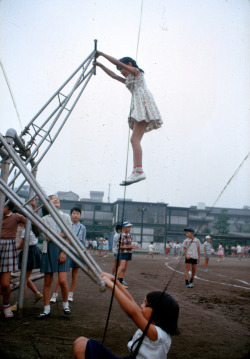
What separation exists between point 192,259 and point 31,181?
6603 mm

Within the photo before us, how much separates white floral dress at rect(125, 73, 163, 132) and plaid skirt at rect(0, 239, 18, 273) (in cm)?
257

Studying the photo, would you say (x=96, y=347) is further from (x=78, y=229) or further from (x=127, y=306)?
(x=78, y=229)

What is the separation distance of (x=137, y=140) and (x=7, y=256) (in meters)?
2.57

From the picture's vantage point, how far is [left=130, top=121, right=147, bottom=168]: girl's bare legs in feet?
8.67

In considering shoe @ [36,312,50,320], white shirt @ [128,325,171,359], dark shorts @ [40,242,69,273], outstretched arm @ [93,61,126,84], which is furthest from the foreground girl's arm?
shoe @ [36,312,50,320]

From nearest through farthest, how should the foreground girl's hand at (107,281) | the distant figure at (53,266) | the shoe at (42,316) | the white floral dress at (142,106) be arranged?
the foreground girl's hand at (107,281)
the white floral dress at (142,106)
the shoe at (42,316)
the distant figure at (53,266)

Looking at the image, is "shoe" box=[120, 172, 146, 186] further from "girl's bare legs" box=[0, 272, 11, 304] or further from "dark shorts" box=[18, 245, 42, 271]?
"dark shorts" box=[18, 245, 42, 271]

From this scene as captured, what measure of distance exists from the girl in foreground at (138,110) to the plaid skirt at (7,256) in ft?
7.31

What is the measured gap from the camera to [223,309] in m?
4.91

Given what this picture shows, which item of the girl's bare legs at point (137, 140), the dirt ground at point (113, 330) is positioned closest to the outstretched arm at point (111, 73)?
the girl's bare legs at point (137, 140)

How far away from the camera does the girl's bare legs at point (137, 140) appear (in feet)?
8.67

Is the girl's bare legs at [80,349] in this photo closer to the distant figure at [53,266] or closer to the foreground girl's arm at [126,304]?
the foreground girl's arm at [126,304]

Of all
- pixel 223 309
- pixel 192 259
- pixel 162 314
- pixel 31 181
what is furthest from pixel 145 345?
pixel 192 259

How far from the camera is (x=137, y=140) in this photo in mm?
2711
